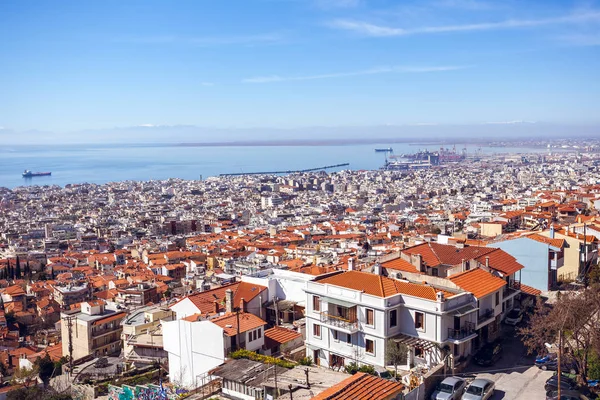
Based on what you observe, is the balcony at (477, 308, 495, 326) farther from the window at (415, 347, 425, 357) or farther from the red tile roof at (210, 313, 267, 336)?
the red tile roof at (210, 313, 267, 336)

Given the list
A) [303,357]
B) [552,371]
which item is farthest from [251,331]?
[552,371]

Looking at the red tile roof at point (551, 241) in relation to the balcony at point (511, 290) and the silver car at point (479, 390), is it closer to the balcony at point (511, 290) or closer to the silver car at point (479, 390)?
the balcony at point (511, 290)

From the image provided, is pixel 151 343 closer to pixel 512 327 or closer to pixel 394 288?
pixel 394 288

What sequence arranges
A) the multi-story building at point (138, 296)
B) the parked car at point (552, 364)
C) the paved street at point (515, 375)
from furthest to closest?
the multi-story building at point (138, 296)
the parked car at point (552, 364)
the paved street at point (515, 375)

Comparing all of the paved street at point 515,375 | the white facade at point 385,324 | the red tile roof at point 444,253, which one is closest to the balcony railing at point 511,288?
the red tile roof at point 444,253

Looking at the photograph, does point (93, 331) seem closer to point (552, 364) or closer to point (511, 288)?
point (511, 288)

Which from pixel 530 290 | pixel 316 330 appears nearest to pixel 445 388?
pixel 316 330
